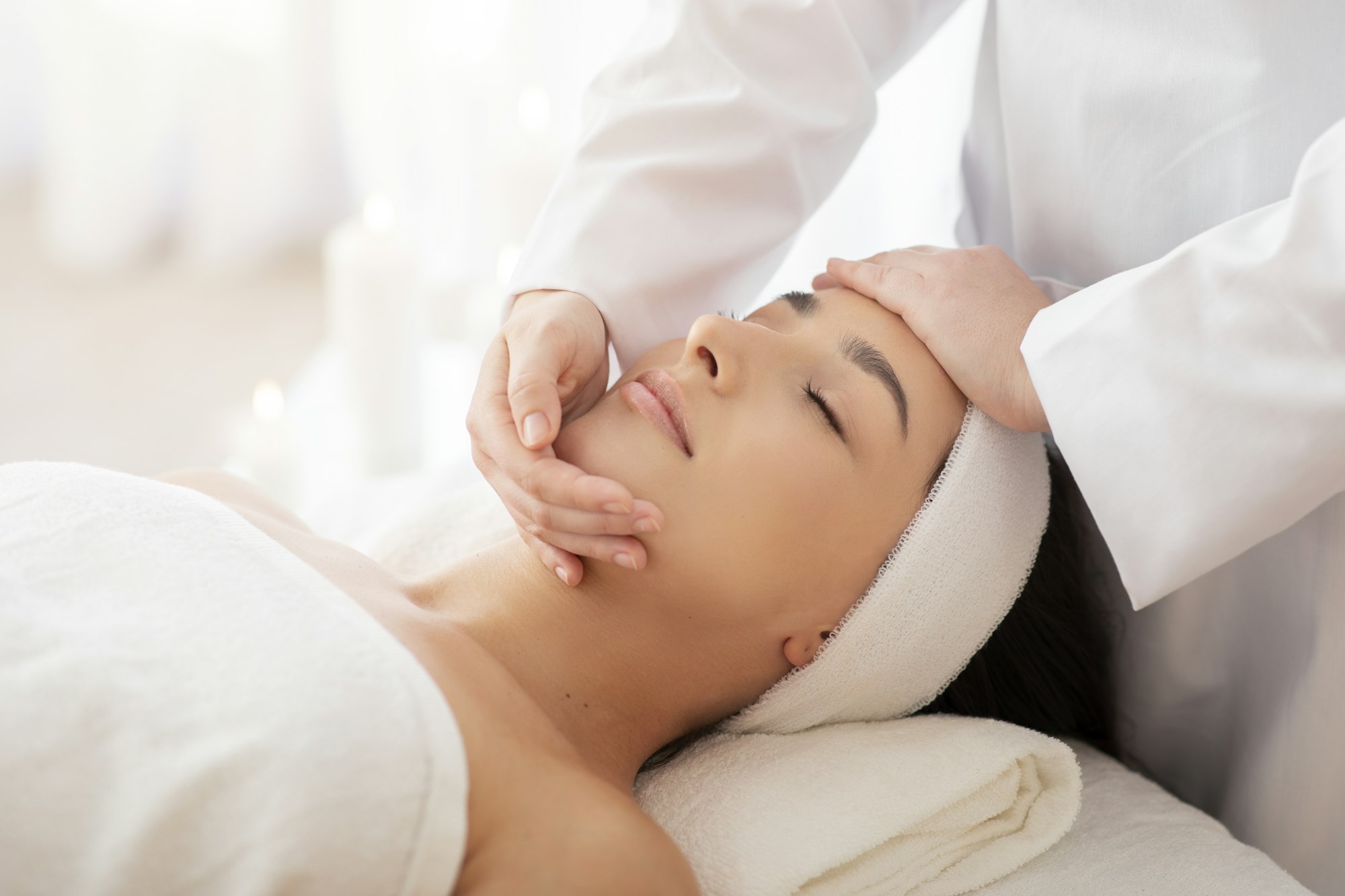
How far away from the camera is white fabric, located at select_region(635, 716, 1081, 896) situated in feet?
3.76

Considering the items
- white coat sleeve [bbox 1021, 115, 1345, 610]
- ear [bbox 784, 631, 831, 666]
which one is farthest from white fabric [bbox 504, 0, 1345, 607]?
ear [bbox 784, 631, 831, 666]

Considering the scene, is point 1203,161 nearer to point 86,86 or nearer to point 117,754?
point 117,754

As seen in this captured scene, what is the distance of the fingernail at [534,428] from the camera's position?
45.5 inches

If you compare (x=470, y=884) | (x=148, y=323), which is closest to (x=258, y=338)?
(x=148, y=323)

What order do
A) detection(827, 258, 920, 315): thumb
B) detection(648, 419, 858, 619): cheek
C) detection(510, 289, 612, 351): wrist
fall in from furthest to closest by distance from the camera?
detection(510, 289, 612, 351): wrist, detection(827, 258, 920, 315): thumb, detection(648, 419, 858, 619): cheek

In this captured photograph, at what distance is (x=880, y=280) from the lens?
134 centimetres

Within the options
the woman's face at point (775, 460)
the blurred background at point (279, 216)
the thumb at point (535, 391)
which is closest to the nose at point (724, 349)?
the woman's face at point (775, 460)

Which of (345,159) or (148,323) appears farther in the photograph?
(345,159)

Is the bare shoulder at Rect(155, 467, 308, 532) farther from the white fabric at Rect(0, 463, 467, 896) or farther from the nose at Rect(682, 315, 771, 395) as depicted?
the nose at Rect(682, 315, 771, 395)

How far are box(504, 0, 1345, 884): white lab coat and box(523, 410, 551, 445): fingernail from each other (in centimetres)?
34

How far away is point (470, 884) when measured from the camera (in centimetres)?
98

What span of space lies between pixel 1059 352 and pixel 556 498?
0.54 metres

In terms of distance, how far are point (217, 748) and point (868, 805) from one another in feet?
2.14

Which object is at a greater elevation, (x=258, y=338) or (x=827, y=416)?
(x=827, y=416)
